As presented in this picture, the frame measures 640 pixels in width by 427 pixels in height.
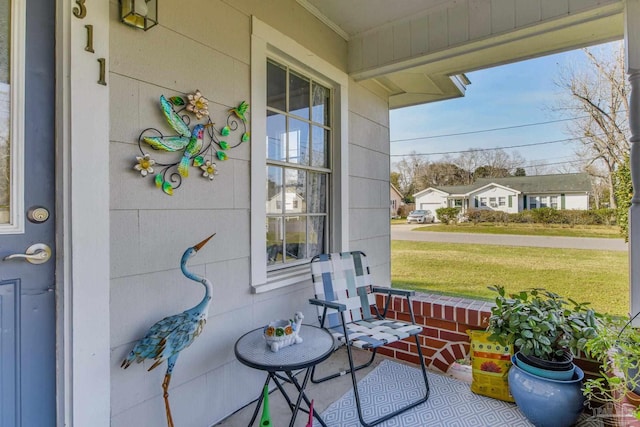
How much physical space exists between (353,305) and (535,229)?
5247 mm

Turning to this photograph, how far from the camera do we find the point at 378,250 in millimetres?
3373

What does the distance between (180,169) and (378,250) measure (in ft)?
7.64

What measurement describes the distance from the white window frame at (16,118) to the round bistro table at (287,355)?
1.07 meters

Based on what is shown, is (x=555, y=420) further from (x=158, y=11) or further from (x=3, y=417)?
(x=158, y=11)

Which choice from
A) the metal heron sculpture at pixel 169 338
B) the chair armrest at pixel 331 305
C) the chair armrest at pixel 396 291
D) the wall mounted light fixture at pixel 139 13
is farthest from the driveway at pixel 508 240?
the wall mounted light fixture at pixel 139 13

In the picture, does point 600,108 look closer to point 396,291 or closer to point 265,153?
point 396,291

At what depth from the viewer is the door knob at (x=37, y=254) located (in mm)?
1148

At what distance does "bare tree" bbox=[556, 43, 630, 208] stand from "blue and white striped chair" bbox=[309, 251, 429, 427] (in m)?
3.59

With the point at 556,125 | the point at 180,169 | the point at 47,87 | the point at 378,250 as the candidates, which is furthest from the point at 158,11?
the point at 556,125

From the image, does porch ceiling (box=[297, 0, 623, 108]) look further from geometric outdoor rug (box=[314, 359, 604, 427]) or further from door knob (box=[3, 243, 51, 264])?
geometric outdoor rug (box=[314, 359, 604, 427])

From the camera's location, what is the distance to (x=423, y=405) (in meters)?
1.98

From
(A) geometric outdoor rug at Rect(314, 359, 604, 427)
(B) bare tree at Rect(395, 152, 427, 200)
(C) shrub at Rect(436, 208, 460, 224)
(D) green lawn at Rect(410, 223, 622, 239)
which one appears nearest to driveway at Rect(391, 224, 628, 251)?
(D) green lawn at Rect(410, 223, 622, 239)

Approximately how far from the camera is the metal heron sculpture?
52.8 inches

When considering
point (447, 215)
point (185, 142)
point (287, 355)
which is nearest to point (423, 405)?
point (287, 355)
